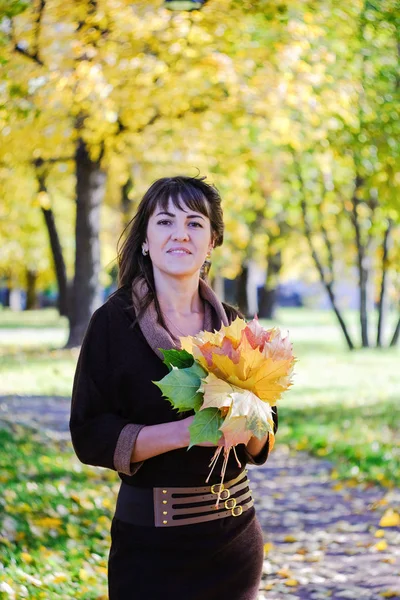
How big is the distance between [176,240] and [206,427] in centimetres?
70

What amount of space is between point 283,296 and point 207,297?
71931 millimetres

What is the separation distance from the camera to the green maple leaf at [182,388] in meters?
2.34

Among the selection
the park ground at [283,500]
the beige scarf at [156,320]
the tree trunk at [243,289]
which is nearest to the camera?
the beige scarf at [156,320]

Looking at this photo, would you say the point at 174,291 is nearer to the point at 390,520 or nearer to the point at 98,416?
the point at 98,416

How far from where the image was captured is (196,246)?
2.80 meters

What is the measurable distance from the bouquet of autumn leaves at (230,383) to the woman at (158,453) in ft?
0.52

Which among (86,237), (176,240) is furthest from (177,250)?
(86,237)

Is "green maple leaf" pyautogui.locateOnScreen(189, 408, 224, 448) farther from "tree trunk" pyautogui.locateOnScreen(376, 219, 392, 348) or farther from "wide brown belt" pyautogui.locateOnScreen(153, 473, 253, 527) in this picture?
"tree trunk" pyautogui.locateOnScreen(376, 219, 392, 348)

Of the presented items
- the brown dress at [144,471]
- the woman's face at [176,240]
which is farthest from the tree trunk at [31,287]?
the brown dress at [144,471]

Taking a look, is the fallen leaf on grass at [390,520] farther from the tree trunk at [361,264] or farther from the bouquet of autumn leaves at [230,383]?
the tree trunk at [361,264]

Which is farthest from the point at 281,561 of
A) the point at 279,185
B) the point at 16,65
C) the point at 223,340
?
the point at 279,185

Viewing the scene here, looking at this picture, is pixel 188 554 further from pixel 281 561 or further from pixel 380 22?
pixel 380 22

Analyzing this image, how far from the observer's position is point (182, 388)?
7.68 ft

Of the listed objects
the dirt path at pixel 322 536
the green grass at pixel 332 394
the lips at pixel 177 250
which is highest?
the lips at pixel 177 250
